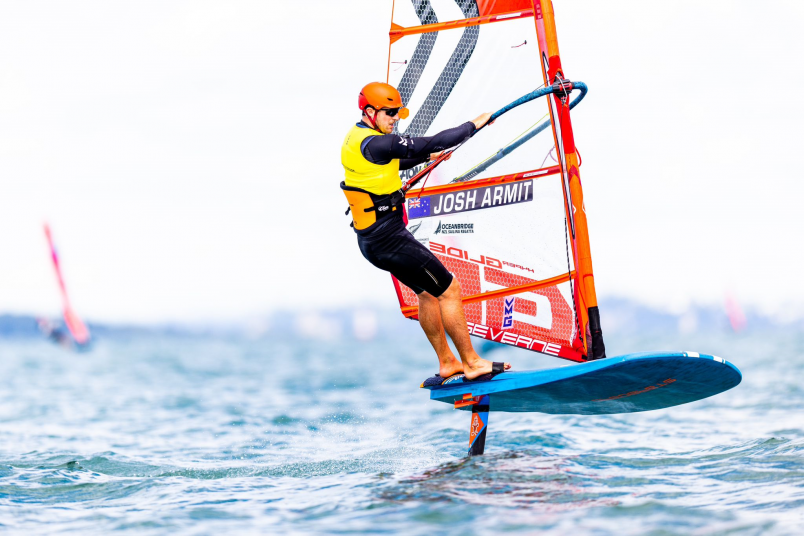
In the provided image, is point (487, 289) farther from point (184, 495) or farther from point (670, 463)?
point (184, 495)

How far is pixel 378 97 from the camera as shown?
6000mm

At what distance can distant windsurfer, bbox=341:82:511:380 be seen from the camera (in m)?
5.84

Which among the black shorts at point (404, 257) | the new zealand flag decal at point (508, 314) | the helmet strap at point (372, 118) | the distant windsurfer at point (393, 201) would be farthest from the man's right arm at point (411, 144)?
the new zealand flag decal at point (508, 314)

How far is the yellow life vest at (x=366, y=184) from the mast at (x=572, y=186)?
1434 mm

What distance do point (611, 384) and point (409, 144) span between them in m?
2.54

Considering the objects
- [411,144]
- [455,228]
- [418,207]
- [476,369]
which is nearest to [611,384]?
[476,369]

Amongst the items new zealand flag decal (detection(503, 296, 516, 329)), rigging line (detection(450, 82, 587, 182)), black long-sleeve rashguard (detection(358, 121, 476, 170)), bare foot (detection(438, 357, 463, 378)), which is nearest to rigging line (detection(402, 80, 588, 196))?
rigging line (detection(450, 82, 587, 182))

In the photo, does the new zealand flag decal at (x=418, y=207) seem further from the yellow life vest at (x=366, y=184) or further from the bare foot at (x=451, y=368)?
the bare foot at (x=451, y=368)

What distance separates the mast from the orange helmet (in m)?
1.35

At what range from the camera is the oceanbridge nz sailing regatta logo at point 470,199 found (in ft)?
22.4

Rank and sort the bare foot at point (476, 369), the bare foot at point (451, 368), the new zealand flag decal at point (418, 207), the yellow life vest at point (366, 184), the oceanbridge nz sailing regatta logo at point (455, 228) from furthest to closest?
the new zealand flag decal at point (418, 207), the oceanbridge nz sailing regatta logo at point (455, 228), the bare foot at point (451, 368), the bare foot at point (476, 369), the yellow life vest at point (366, 184)

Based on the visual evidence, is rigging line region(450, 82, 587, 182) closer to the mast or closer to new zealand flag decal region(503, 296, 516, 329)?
the mast

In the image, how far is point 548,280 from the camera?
686 centimetres

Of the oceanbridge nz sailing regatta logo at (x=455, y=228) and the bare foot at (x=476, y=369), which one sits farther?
the oceanbridge nz sailing regatta logo at (x=455, y=228)
